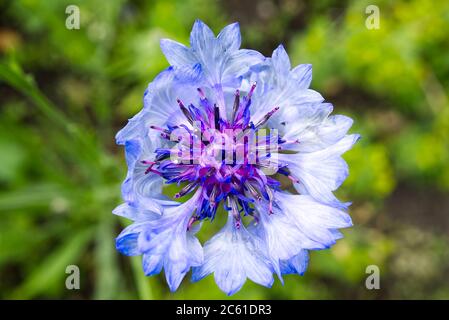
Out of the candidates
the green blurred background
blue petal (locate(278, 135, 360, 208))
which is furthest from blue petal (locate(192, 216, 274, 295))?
the green blurred background

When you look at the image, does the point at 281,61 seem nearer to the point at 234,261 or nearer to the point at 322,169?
the point at 322,169

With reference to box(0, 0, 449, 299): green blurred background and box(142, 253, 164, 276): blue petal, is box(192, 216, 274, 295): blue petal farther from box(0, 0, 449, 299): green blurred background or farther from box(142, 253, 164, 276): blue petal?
box(0, 0, 449, 299): green blurred background

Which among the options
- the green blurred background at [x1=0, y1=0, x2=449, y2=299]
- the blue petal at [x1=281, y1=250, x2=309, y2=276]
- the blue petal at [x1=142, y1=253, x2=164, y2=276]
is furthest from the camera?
the green blurred background at [x1=0, y1=0, x2=449, y2=299]

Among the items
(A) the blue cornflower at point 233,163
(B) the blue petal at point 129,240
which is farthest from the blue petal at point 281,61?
(B) the blue petal at point 129,240

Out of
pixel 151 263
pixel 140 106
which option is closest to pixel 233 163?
pixel 151 263
